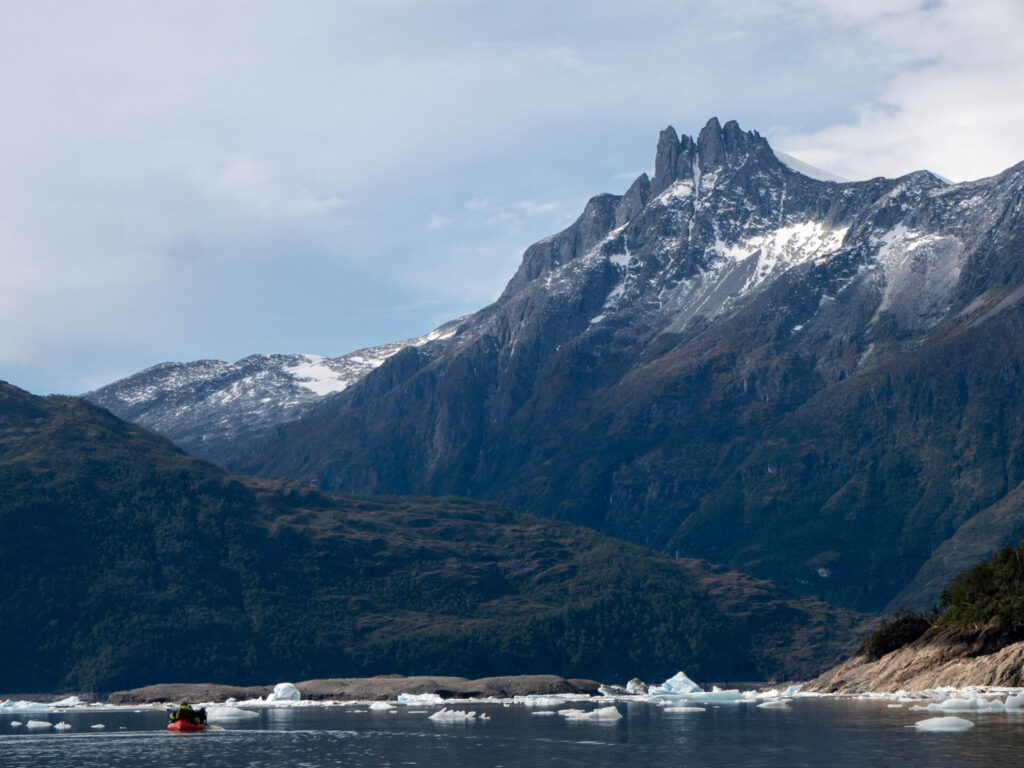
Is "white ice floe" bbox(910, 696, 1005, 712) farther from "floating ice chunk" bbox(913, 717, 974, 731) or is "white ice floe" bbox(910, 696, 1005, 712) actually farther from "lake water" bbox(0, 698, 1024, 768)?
"floating ice chunk" bbox(913, 717, 974, 731)

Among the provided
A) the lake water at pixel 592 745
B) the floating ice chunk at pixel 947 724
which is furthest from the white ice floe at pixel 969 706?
the floating ice chunk at pixel 947 724

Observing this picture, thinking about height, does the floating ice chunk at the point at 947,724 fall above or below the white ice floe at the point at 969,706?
below

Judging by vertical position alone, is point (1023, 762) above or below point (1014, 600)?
below

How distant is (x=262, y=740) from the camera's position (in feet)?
585

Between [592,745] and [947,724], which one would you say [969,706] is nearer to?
[947,724]

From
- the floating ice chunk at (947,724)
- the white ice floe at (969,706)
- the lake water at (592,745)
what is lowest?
the lake water at (592,745)

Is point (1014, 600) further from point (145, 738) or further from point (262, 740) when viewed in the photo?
point (145, 738)

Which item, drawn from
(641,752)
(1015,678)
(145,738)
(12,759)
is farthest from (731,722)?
(12,759)

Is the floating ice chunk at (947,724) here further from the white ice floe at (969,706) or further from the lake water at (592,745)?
the white ice floe at (969,706)

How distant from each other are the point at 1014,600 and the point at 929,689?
1720cm

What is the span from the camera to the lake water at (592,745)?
129m

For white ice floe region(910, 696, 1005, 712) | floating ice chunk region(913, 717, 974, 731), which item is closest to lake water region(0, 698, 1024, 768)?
floating ice chunk region(913, 717, 974, 731)

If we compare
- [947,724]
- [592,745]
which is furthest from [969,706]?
[592,745]

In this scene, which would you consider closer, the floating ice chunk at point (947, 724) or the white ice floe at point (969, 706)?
the floating ice chunk at point (947, 724)
